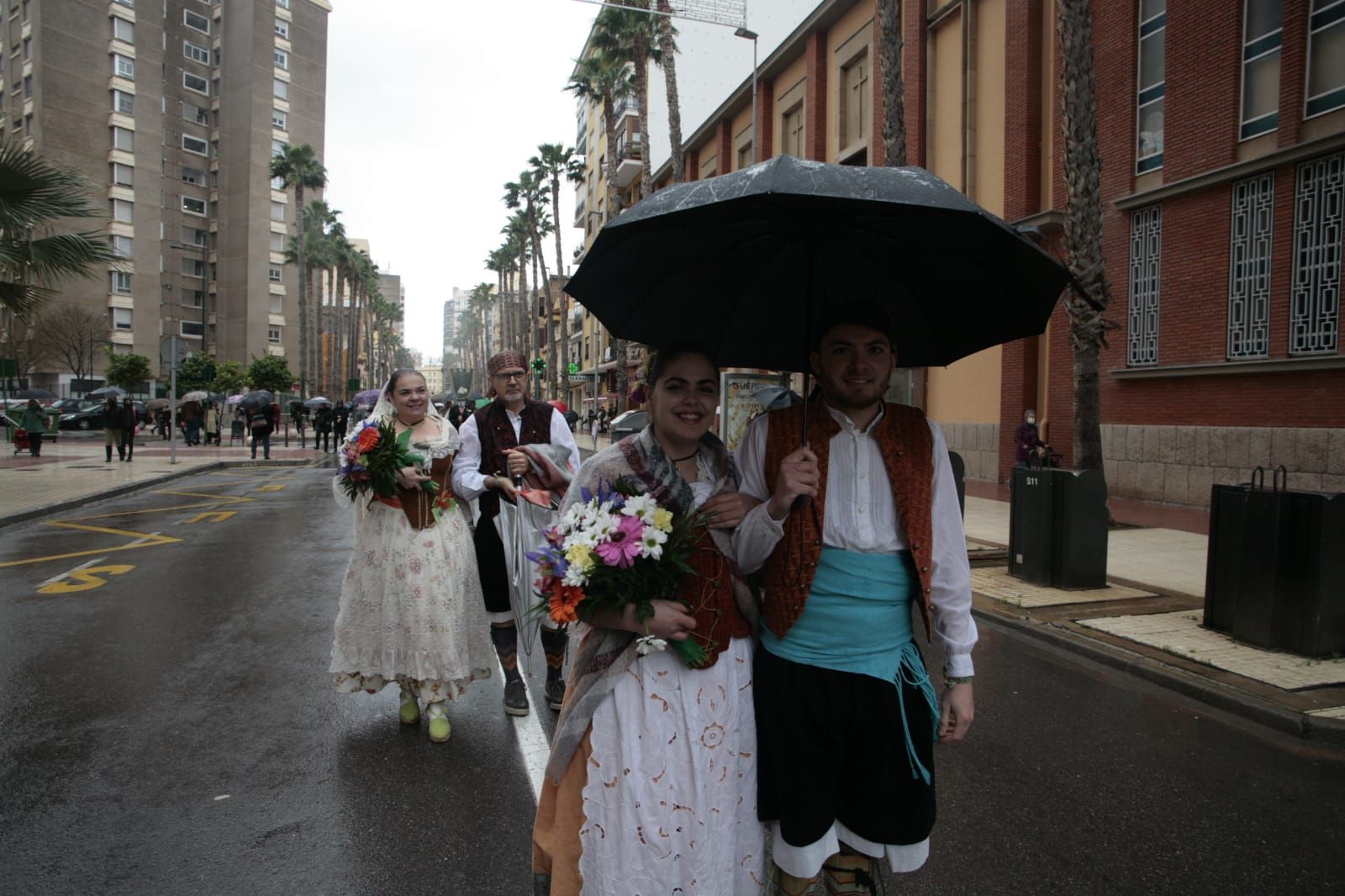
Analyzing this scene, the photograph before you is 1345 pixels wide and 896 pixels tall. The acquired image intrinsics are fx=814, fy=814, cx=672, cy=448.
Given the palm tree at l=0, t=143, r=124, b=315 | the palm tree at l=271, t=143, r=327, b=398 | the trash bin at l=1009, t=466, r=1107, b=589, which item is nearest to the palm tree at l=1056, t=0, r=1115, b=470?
the trash bin at l=1009, t=466, r=1107, b=589

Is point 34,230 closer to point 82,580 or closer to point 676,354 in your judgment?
point 82,580

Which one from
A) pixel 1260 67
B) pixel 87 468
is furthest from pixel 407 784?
pixel 87 468

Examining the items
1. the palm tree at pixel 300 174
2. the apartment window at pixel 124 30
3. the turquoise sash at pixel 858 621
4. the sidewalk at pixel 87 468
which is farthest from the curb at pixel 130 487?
the apartment window at pixel 124 30

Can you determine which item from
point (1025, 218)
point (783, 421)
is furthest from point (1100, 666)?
point (1025, 218)

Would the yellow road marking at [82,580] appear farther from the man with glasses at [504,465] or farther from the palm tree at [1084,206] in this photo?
the palm tree at [1084,206]

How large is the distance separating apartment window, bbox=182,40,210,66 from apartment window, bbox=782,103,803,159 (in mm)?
57877

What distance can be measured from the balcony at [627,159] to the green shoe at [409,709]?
145ft

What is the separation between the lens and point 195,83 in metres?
65.1

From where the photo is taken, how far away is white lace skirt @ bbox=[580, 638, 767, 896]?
207cm

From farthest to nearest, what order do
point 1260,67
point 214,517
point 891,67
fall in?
point 214,517
point 1260,67
point 891,67

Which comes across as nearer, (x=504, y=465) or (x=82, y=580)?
(x=504, y=465)

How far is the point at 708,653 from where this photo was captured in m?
2.13

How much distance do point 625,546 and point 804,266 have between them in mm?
1053

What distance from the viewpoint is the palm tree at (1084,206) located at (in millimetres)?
10344
